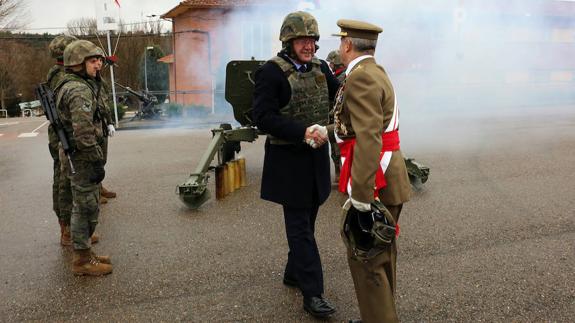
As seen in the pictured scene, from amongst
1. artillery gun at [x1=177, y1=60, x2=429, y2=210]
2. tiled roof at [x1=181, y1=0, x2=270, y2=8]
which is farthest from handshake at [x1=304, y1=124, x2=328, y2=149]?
tiled roof at [x1=181, y1=0, x2=270, y2=8]

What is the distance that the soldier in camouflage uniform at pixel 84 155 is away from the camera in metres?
3.42

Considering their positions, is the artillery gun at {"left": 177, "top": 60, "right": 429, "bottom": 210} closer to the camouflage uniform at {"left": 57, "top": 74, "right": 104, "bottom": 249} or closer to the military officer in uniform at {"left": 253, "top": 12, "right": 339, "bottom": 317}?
the camouflage uniform at {"left": 57, "top": 74, "right": 104, "bottom": 249}

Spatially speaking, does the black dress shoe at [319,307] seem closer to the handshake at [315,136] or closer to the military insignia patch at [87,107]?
the handshake at [315,136]

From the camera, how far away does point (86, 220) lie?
3.55m

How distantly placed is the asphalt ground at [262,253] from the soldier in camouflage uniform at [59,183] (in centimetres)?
19

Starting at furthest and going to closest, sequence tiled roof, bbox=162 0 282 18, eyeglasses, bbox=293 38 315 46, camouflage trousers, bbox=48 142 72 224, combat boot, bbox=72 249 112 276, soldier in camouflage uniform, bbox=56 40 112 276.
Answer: tiled roof, bbox=162 0 282 18
camouflage trousers, bbox=48 142 72 224
combat boot, bbox=72 249 112 276
soldier in camouflage uniform, bbox=56 40 112 276
eyeglasses, bbox=293 38 315 46

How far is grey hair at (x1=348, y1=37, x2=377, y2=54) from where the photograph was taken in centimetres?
247

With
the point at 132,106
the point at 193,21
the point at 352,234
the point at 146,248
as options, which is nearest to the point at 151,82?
the point at 132,106

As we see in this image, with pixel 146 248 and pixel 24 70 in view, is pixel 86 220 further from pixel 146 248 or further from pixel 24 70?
pixel 24 70

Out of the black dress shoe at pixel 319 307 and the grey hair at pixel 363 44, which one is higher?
the grey hair at pixel 363 44

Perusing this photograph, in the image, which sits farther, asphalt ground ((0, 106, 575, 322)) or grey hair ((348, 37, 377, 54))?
asphalt ground ((0, 106, 575, 322))

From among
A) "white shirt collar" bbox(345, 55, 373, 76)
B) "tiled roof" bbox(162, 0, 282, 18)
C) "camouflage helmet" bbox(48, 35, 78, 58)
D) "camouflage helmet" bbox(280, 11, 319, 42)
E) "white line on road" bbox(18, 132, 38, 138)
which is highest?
"tiled roof" bbox(162, 0, 282, 18)

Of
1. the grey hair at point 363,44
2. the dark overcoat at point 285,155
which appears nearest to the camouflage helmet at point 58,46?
the dark overcoat at point 285,155

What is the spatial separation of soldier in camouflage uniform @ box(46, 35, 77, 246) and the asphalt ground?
19cm
